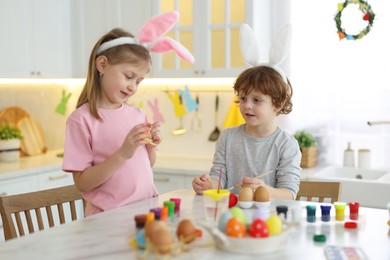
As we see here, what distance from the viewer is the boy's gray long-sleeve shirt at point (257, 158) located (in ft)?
6.81

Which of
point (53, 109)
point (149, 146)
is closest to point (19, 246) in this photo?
point (149, 146)

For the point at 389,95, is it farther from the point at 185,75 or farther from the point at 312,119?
the point at 185,75

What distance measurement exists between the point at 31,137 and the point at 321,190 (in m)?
2.57

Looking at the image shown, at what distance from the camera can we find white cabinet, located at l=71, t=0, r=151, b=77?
3.89 m

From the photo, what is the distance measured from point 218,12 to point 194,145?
101 cm

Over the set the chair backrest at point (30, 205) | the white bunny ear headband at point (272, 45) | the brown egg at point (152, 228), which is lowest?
the chair backrest at point (30, 205)

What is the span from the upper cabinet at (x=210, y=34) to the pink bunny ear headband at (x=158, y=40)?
1581mm

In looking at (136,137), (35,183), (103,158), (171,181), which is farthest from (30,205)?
(171,181)

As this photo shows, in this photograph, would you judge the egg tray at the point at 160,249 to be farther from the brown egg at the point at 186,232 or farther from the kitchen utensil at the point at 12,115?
the kitchen utensil at the point at 12,115

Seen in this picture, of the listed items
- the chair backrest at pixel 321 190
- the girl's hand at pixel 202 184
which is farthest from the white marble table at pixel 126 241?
the chair backrest at pixel 321 190

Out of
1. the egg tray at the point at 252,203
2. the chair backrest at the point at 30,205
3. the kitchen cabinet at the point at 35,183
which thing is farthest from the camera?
the kitchen cabinet at the point at 35,183

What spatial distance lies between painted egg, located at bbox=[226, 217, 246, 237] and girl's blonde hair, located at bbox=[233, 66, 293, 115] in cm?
88

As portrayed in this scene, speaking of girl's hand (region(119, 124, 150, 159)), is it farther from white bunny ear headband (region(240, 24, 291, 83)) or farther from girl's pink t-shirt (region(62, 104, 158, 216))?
white bunny ear headband (region(240, 24, 291, 83))

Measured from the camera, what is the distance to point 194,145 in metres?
4.09
